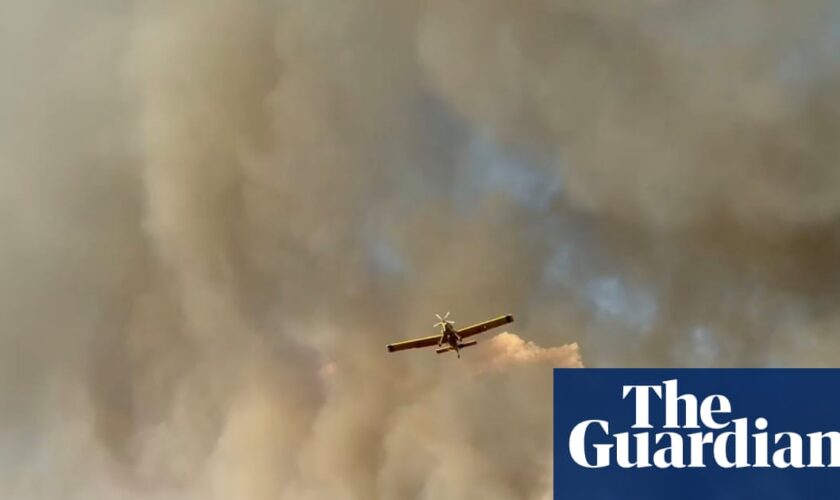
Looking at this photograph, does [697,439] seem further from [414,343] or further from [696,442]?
[414,343]

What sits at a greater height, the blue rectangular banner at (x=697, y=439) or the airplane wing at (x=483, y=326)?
the airplane wing at (x=483, y=326)

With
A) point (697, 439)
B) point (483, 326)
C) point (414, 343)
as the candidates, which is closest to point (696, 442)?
point (697, 439)

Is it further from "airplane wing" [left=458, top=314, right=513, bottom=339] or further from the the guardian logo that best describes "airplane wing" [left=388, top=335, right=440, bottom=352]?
the the guardian logo

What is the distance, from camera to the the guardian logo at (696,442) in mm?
35562

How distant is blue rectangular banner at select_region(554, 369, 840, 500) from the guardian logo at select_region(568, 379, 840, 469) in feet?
0.14

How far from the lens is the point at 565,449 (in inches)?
1404

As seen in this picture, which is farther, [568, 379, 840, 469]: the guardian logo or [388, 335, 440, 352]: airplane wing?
[388, 335, 440, 352]: airplane wing

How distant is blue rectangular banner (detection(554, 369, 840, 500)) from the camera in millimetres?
35500

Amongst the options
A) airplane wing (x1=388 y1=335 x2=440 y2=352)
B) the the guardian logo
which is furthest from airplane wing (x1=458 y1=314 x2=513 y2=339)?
the the guardian logo

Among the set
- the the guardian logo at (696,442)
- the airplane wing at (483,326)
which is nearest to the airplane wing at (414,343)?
the airplane wing at (483,326)

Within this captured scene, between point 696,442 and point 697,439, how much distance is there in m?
0.18

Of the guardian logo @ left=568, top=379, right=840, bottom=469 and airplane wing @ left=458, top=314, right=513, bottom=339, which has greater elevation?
airplane wing @ left=458, top=314, right=513, bottom=339

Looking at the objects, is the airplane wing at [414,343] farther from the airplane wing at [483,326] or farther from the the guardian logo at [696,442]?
the the guardian logo at [696,442]

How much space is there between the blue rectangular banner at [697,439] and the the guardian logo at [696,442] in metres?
0.04
